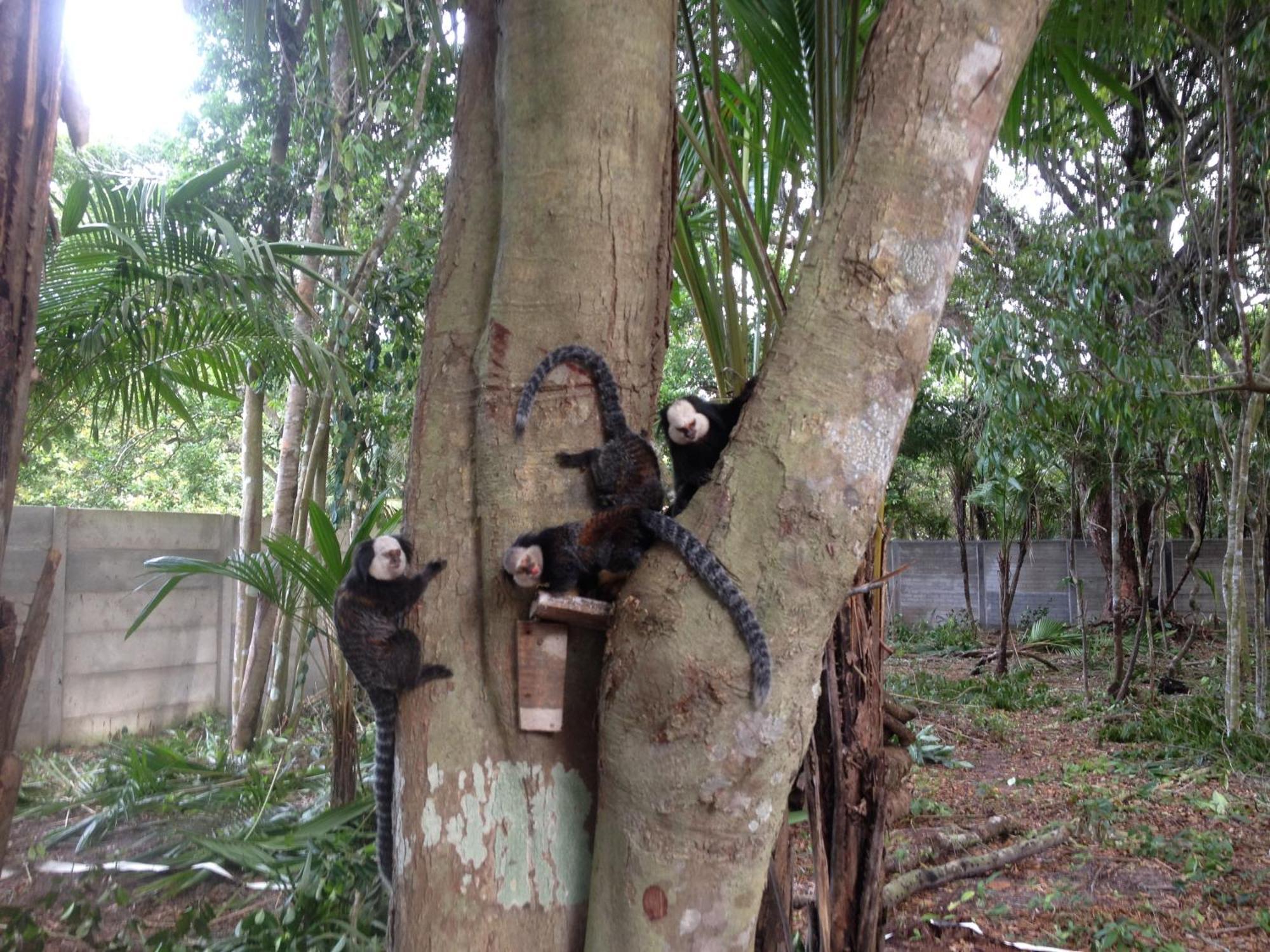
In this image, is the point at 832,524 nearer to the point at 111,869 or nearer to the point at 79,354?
the point at 79,354

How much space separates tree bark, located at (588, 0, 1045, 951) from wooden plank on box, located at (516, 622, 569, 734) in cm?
18

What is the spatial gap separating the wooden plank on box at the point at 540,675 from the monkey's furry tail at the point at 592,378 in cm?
39

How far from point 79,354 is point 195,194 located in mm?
770

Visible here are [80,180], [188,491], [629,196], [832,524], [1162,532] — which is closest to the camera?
[832,524]

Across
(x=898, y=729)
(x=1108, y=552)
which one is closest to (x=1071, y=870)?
(x=898, y=729)

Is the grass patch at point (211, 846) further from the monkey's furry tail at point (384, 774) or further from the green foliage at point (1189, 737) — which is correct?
the green foliage at point (1189, 737)

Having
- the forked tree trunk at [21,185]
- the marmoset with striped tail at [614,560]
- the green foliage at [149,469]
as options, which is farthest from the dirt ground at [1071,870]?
the green foliage at [149,469]

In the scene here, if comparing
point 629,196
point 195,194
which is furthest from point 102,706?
point 629,196

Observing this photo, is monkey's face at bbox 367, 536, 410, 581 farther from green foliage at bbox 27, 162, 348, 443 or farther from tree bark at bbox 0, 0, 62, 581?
green foliage at bbox 27, 162, 348, 443

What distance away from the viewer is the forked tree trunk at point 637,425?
1467 mm

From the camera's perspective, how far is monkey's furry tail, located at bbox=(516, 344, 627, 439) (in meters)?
1.81

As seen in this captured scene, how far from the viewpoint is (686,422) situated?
281 centimetres

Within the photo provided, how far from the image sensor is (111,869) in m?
3.67

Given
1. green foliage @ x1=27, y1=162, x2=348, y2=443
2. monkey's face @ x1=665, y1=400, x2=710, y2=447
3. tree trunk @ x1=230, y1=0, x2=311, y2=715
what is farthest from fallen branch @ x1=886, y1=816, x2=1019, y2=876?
tree trunk @ x1=230, y1=0, x2=311, y2=715
